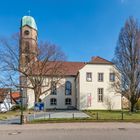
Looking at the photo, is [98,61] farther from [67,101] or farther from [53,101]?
[53,101]

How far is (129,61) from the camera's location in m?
44.9

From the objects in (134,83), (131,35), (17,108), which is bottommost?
(17,108)

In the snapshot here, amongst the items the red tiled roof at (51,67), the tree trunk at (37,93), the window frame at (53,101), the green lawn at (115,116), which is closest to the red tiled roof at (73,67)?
the window frame at (53,101)

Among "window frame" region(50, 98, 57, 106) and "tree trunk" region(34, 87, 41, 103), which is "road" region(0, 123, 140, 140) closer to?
"tree trunk" region(34, 87, 41, 103)

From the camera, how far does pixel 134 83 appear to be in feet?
143

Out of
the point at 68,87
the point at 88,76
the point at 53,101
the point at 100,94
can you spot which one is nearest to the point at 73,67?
the point at 68,87

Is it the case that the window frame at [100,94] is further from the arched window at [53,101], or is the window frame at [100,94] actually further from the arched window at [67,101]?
the arched window at [53,101]

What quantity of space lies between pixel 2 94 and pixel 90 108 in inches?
750

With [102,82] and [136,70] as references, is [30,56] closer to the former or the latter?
[102,82]

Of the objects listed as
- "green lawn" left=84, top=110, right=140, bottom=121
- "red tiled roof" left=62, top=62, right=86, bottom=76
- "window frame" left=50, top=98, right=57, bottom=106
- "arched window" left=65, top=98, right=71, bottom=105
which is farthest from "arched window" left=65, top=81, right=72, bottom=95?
"green lawn" left=84, top=110, right=140, bottom=121

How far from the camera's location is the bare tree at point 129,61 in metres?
43.9

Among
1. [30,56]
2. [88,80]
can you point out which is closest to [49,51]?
[30,56]

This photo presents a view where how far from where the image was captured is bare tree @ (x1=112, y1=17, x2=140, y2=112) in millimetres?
43912

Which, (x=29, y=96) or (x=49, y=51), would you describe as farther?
(x=29, y=96)
